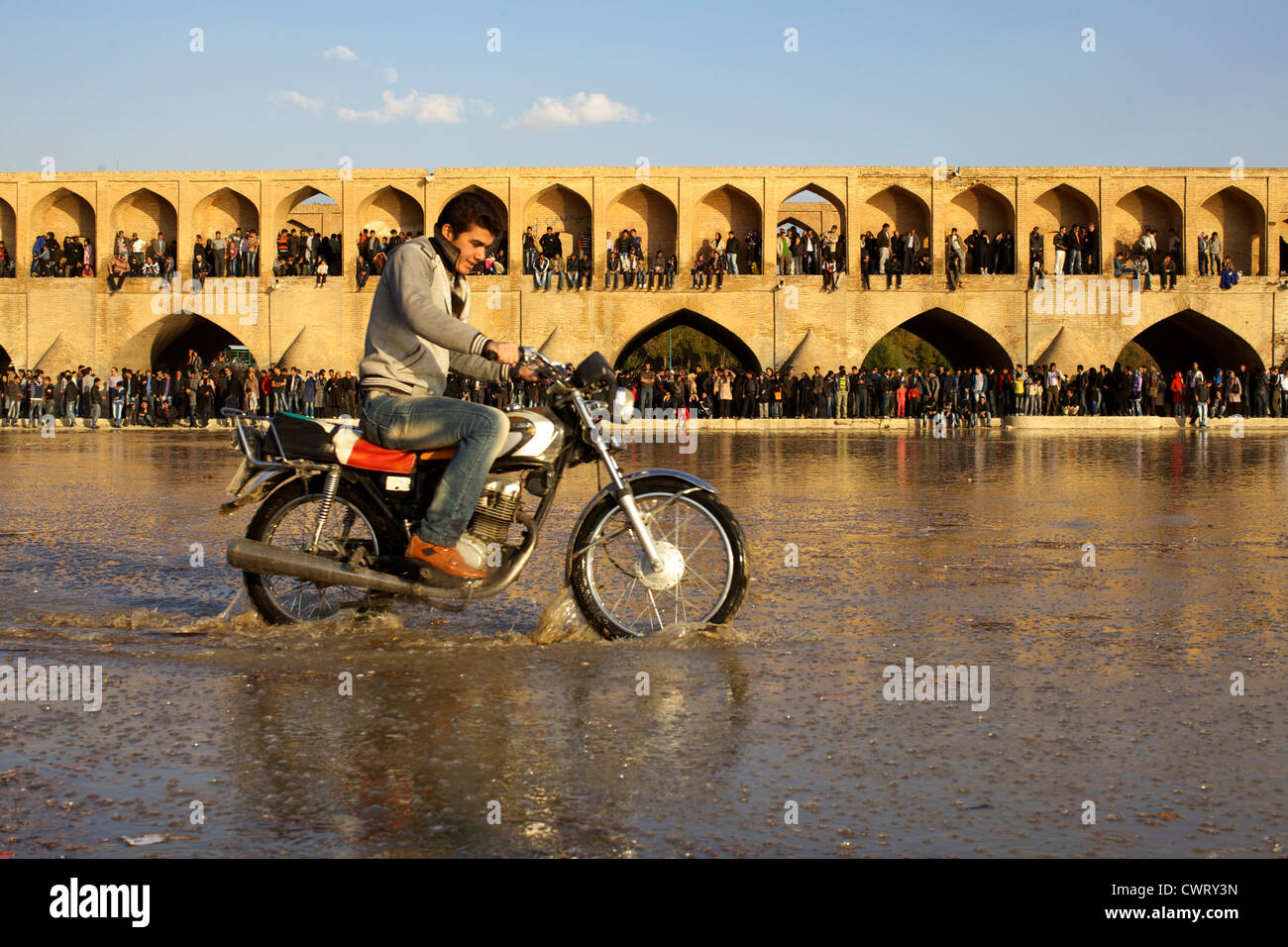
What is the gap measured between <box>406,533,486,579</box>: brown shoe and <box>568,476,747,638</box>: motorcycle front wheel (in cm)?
40

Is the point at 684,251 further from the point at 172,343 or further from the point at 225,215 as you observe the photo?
the point at 172,343

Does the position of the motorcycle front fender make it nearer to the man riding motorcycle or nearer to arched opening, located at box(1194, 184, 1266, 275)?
the man riding motorcycle

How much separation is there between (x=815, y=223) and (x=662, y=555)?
1636 inches

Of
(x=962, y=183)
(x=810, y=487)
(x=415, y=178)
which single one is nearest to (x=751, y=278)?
(x=962, y=183)

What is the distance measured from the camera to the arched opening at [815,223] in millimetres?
41219

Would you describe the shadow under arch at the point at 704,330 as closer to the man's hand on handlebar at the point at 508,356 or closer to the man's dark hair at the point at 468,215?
the man's dark hair at the point at 468,215

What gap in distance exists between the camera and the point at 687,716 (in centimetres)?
388

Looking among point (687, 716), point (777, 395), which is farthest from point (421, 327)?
point (777, 395)

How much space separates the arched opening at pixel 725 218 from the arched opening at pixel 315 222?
11.0 meters

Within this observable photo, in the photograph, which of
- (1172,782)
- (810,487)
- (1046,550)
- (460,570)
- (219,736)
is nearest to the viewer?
(1172,782)

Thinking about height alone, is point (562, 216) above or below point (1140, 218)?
above
